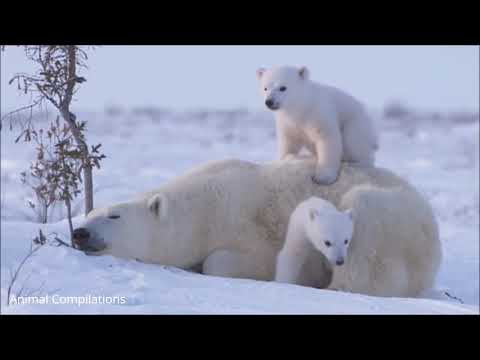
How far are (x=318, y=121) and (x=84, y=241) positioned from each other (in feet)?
6.55

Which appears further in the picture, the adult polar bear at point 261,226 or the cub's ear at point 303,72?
the cub's ear at point 303,72

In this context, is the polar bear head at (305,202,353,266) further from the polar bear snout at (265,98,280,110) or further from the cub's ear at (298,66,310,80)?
the cub's ear at (298,66,310,80)

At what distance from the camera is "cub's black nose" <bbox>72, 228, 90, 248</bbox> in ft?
17.6

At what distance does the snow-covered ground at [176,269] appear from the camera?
4.01 meters

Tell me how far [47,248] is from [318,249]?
6.09ft

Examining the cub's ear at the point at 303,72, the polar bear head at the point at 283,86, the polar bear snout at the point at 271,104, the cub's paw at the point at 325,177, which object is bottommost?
the cub's paw at the point at 325,177

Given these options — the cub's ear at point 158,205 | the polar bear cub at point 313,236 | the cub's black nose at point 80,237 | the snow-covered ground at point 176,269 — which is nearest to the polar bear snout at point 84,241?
the cub's black nose at point 80,237

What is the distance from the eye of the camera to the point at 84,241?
5434 mm

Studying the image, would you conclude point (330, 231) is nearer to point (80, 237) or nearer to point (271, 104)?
point (271, 104)

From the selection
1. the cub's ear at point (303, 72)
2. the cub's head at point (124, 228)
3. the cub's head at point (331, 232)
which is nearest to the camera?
the cub's head at point (331, 232)

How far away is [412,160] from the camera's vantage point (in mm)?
19297

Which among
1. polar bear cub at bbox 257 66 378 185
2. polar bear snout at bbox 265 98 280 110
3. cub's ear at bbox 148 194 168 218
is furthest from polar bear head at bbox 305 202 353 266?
cub's ear at bbox 148 194 168 218

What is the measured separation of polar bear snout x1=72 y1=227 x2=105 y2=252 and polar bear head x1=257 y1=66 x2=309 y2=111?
5.44 feet

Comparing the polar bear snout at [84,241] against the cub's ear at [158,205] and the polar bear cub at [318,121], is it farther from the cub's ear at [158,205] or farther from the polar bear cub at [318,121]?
the polar bear cub at [318,121]
